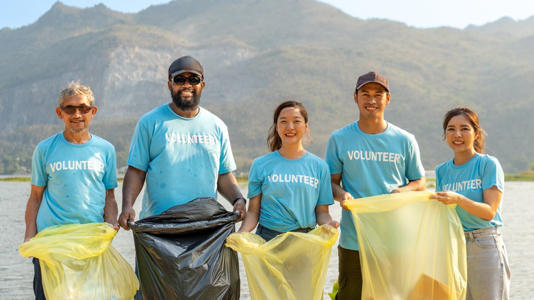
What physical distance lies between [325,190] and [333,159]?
33cm

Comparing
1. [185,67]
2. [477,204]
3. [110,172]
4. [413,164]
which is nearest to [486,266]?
[477,204]

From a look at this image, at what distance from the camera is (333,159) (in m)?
4.50

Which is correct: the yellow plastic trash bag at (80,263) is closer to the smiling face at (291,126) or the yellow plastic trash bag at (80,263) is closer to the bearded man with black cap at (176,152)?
the bearded man with black cap at (176,152)

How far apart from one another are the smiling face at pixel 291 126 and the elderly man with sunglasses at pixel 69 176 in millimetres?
1354

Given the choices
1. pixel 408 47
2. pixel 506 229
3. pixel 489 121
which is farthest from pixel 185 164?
pixel 408 47

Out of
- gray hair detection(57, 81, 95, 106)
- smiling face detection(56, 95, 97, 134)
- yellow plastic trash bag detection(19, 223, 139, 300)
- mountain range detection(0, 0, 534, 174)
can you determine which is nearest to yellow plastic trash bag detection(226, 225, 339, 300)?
yellow plastic trash bag detection(19, 223, 139, 300)

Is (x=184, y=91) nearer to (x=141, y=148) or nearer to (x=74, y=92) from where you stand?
(x=141, y=148)

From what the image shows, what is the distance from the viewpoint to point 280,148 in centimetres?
450

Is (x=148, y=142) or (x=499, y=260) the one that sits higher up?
(x=148, y=142)

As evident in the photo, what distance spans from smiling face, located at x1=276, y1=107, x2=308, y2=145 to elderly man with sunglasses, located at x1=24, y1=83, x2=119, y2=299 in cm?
135

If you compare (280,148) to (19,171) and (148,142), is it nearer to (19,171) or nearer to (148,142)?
(148,142)

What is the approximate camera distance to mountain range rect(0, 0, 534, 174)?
100m

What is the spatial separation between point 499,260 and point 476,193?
53cm

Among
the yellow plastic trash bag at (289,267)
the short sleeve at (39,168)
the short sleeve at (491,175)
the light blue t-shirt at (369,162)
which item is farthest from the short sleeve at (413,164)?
the short sleeve at (39,168)
